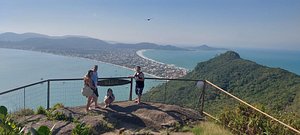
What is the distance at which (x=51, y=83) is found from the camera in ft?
43.5

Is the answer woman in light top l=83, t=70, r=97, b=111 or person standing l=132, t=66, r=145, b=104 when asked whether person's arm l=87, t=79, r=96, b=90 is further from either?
person standing l=132, t=66, r=145, b=104

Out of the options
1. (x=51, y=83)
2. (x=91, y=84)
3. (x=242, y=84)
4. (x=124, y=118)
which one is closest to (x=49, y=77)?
(x=242, y=84)

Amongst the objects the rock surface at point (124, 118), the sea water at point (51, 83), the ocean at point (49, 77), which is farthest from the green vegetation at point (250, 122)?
the ocean at point (49, 77)

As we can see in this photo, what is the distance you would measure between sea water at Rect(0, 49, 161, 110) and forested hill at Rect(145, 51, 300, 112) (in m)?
3.87

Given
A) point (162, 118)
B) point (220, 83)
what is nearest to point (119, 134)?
point (162, 118)

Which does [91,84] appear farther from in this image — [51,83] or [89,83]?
[51,83]

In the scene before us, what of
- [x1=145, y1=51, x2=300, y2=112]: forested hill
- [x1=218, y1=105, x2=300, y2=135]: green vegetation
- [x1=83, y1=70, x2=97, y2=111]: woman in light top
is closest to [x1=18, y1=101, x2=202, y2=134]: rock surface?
[x1=83, y1=70, x2=97, y2=111]: woman in light top

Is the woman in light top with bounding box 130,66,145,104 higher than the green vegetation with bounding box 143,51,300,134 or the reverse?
higher

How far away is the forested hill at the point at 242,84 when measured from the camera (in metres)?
32.5

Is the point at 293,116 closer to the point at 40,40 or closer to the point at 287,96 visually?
the point at 287,96

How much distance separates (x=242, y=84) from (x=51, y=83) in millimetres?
34755

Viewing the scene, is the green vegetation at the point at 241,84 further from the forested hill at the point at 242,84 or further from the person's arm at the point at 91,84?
the person's arm at the point at 91,84

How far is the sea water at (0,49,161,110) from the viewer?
485 inches

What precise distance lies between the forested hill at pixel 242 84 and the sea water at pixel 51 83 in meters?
3.87
